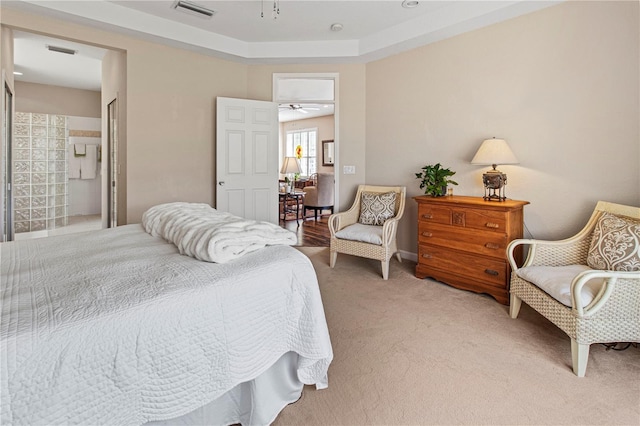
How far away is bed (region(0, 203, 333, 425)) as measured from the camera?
0.88 metres

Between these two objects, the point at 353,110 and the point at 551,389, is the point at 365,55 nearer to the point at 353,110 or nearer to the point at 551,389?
the point at 353,110

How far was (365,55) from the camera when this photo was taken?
4.30m

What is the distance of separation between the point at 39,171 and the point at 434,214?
21.3 feet

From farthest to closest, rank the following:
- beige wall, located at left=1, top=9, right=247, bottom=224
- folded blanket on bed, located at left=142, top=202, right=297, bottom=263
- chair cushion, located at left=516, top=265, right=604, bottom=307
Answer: beige wall, located at left=1, top=9, right=247, bottom=224, chair cushion, located at left=516, top=265, right=604, bottom=307, folded blanket on bed, located at left=142, top=202, right=297, bottom=263

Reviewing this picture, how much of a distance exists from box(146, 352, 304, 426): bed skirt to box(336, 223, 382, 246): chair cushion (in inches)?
82.5

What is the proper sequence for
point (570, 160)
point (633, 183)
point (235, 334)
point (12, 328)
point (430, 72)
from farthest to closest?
point (430, 72) → point (570, 160) → point (633, 183) → point (235, 334) → point (12, 328)

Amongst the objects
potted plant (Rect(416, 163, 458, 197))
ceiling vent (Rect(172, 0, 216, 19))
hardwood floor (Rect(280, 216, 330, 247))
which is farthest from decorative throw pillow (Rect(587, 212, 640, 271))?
ceiling vent (Rect(172, 0, 216, 19))

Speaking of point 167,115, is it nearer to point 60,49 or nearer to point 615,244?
point 60,49

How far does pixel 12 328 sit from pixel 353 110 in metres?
4.30

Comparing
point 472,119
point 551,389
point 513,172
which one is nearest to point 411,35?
point 472,119

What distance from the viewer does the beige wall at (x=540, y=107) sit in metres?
2.66

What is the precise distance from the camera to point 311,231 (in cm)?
610

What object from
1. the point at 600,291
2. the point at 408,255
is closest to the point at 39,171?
the point at 408,255

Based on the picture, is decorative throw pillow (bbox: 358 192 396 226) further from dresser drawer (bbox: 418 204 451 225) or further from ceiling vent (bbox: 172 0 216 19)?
ceiling vent (bbox: 172 0 216 19)
